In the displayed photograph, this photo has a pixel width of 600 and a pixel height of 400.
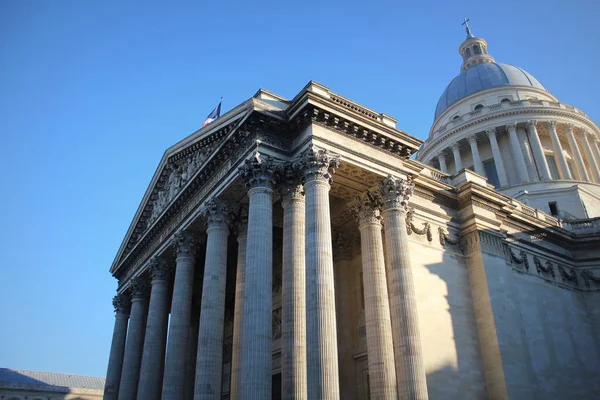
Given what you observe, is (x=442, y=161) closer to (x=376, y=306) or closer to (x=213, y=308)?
(x=376, y=306)

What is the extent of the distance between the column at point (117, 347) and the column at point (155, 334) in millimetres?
5719

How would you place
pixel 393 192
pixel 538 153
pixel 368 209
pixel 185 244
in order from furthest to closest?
pixel 538 153
pixel 185 244
pixel 368 209
pixel 393 192

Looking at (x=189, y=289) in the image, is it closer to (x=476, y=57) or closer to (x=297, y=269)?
(x=297, y=269)

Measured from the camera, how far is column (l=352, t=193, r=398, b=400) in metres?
18.8

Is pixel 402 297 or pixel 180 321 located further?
pixel 180 321

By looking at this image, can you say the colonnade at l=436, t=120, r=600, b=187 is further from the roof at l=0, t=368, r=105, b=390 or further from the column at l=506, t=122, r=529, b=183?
the roof at l=0, t=368, r=105, b=390

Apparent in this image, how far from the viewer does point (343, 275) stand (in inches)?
1002

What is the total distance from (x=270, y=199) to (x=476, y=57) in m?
48.2

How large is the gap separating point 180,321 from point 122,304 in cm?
1335

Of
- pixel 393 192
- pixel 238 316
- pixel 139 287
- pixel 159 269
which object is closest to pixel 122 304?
pixel 139 287

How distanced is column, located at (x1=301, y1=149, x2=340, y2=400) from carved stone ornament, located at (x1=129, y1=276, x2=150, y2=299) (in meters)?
17.7

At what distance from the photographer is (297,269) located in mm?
18688

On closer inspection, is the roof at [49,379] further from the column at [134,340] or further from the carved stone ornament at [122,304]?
the column at [134,340]

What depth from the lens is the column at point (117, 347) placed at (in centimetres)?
3194
